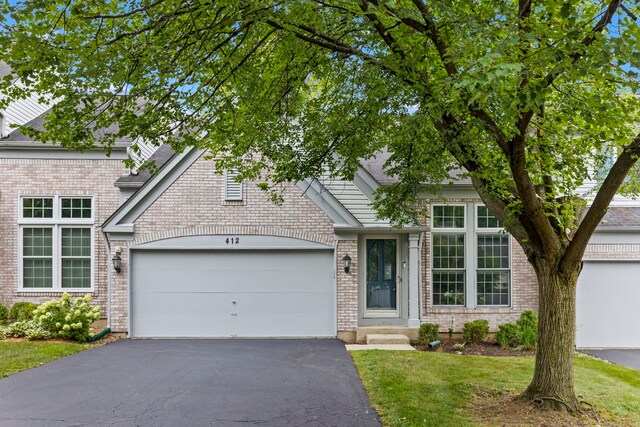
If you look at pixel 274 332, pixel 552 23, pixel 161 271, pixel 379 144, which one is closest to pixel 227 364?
pixel 274 332

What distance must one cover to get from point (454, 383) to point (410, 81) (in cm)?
483

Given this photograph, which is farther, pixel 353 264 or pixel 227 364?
pixel 353 264

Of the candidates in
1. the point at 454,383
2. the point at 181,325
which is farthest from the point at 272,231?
the point at 454,383

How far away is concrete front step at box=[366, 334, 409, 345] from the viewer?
37.1ft

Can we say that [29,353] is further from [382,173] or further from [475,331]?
[475,331]

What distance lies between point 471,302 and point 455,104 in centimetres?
804

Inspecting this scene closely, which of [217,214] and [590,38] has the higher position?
[590,38]

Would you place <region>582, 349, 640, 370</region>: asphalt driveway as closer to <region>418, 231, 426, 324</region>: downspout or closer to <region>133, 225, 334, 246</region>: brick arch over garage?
<region>418, 231, 426, 324</region>: downspout

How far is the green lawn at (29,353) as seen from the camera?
8797 mm

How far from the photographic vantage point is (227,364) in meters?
9.21

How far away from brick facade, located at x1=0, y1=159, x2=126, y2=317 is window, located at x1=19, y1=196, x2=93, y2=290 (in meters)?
0.17

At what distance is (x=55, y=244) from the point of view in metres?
13.1

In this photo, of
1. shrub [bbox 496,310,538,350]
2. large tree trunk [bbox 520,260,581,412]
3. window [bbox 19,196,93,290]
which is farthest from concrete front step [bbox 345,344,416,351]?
window [bbox 19,196,93,290]

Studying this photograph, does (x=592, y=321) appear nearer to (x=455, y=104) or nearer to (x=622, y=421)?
(x=622, y=421)
